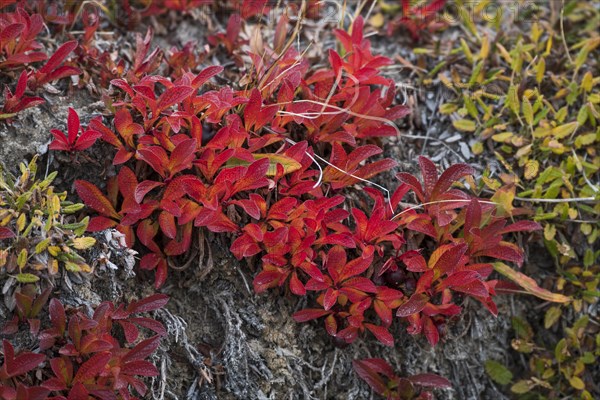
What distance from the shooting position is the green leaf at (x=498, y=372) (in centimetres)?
274

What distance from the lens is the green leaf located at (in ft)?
8.98

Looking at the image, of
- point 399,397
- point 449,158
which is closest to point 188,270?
point 399,397

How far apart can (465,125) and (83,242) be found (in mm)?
1791

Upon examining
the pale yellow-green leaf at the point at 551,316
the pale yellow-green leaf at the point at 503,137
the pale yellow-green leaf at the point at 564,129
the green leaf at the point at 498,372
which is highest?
the pale yellow-green leaf at the point at 564,129

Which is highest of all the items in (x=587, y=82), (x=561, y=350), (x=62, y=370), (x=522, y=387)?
(x=587, y=82)

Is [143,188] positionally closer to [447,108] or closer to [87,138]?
[87,138]

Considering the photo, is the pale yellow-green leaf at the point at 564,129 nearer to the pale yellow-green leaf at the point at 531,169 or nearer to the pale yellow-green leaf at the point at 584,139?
the pale yellow-green leaf at the point at 584,139

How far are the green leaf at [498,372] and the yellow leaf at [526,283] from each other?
357 mm

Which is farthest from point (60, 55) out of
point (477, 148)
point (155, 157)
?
point (477, 148)

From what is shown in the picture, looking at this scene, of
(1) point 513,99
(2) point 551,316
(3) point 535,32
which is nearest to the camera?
(2) point 551,316

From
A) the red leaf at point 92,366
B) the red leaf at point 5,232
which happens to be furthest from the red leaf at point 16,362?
the red leaf at point 5,232

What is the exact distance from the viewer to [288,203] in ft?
7.85

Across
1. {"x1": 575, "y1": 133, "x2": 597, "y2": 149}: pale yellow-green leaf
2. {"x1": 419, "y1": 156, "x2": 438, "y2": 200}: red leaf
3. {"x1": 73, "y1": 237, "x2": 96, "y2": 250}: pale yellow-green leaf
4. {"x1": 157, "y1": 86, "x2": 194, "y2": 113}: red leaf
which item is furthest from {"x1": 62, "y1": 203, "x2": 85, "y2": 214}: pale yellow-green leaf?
{"x1": 575, "y1": 133, "x2": 597, "y2": 149}: pale yellow-green leaf

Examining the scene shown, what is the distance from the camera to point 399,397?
251cm
